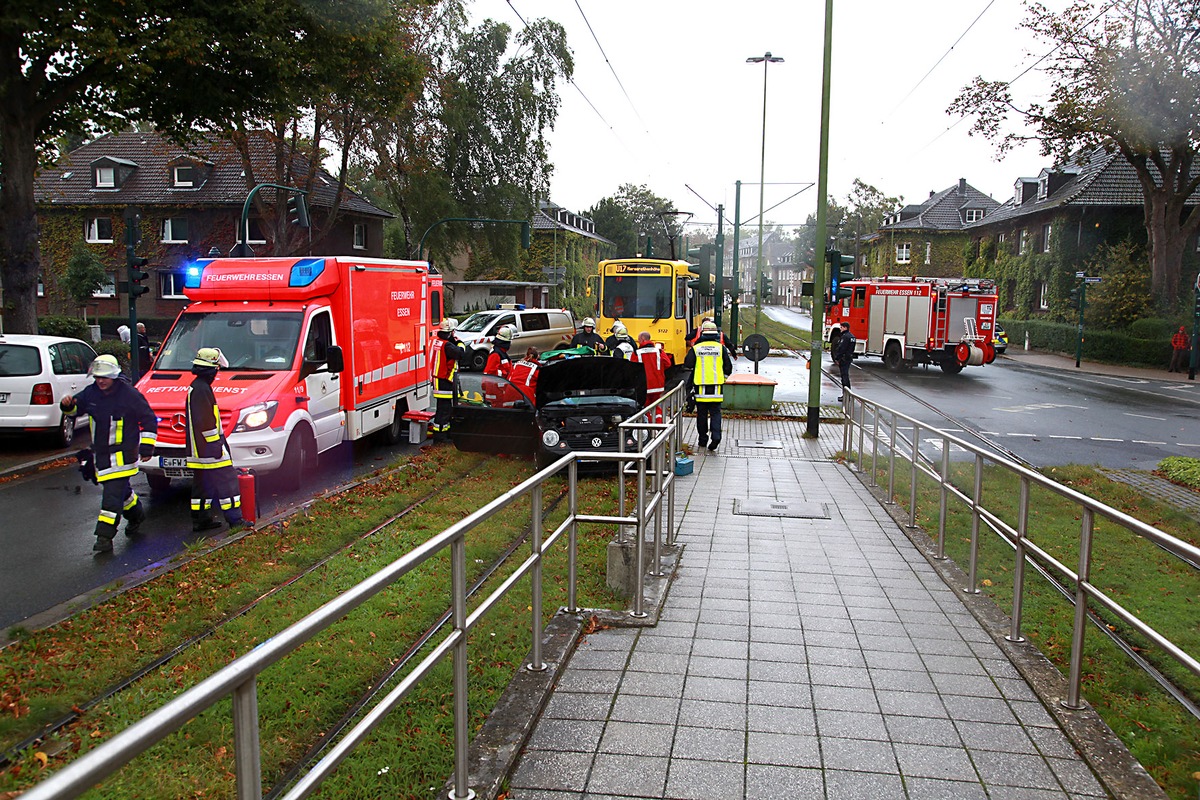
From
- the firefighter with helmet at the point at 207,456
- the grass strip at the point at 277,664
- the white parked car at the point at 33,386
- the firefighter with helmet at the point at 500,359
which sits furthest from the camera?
the firefighter with helmet at the point at 500,359

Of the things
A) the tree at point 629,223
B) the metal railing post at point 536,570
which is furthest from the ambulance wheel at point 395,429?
the tree at point 629,223

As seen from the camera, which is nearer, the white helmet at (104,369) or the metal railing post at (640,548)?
the metal railing post at (640,548)

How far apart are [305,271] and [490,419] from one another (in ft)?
10.7

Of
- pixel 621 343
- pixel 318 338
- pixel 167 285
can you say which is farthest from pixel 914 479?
pixel 167 285

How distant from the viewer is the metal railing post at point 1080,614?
4.37 metres

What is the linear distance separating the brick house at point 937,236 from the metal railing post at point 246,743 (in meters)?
75.1

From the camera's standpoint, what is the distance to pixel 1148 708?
480 cm

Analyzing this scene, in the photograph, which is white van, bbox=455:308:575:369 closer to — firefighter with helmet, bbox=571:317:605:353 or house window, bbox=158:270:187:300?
firefighter with helmet, bbox=571:317:605:353

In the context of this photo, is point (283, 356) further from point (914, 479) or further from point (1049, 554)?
point (1049, 554)

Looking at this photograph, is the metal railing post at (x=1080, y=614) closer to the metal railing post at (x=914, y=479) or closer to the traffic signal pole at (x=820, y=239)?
the metal railing post at (x=914, y=479)

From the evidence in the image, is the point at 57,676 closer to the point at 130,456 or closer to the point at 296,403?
the point at 130,456

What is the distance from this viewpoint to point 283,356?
37.4ft

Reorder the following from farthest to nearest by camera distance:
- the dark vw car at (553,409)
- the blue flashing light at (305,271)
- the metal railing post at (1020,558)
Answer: the blue flashing light at (305,271), the dark vw car at (553,409), the metal railing post at (1020,558)

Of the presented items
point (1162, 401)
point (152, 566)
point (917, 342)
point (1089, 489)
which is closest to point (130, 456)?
point (152, 566)
